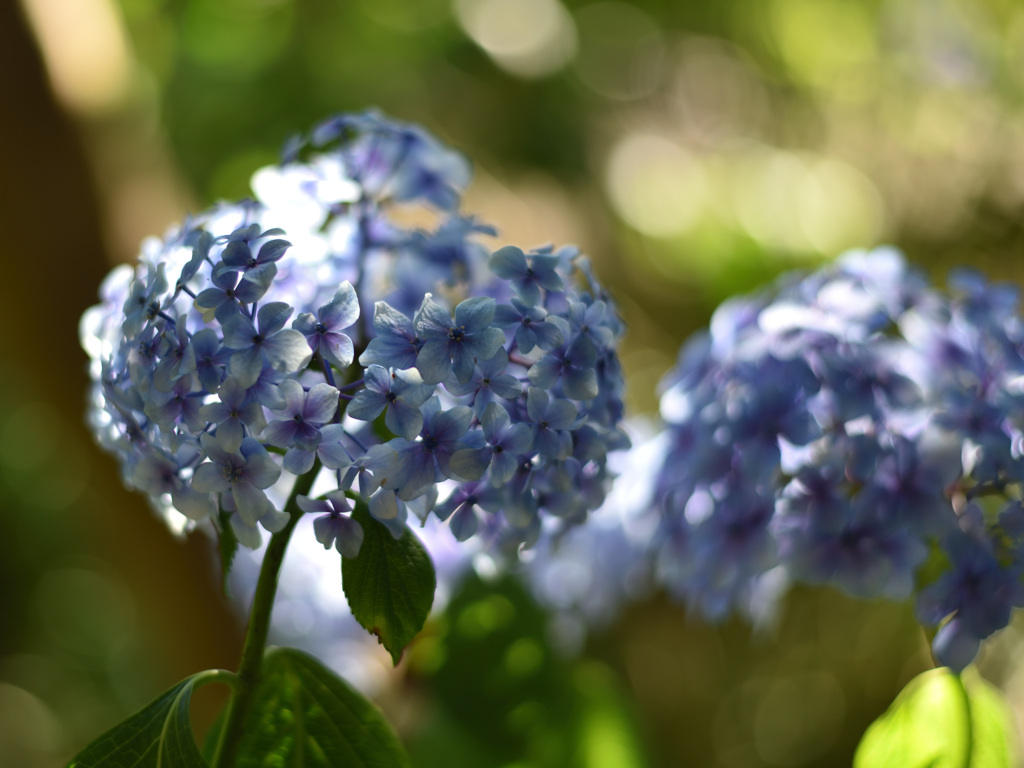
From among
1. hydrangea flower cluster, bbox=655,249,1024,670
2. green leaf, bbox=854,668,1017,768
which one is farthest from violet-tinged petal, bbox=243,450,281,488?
green leaf, bbox=854,668,1017,768

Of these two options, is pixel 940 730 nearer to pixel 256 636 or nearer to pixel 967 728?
pixel 967 728

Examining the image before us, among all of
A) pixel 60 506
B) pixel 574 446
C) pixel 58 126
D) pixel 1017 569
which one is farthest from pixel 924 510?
pixel 60 506

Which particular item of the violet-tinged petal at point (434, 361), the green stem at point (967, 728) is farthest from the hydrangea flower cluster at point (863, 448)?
the violet-tinged petal at point (434, 361)

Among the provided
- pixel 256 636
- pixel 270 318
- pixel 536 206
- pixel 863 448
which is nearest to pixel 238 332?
pixel 270 318

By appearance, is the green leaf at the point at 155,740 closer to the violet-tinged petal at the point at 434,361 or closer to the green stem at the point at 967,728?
the violet-tinged petal at the point at 434,361

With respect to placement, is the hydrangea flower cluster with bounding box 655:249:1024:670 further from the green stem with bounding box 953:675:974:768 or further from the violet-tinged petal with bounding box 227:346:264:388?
the violet-tinged petal with bounding box 227:346:264:388

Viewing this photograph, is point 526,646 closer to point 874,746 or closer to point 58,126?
point 874,746
